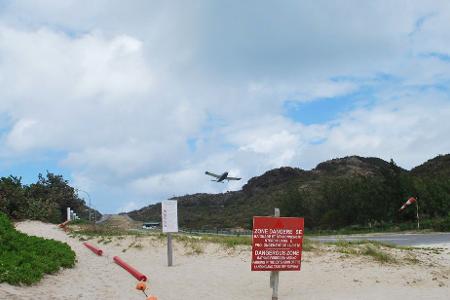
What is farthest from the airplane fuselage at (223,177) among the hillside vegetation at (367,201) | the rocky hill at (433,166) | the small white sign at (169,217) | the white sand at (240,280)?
the rocky hill at (433,166)

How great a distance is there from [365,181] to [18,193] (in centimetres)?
3299

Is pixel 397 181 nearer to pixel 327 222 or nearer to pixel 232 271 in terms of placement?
pixel 327 222

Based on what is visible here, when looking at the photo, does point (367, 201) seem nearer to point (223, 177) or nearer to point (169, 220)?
point (223, 177)

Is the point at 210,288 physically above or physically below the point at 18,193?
below

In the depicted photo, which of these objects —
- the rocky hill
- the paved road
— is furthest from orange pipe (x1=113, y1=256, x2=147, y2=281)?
the rocky hill

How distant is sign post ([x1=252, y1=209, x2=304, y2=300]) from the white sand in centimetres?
155

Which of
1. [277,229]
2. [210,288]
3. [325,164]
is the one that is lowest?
[210,288]

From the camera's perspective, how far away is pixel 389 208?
5216cm

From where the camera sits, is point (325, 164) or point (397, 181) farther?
point (325, 164)

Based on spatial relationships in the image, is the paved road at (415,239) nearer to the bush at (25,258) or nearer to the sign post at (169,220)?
the sign post at (169,220)

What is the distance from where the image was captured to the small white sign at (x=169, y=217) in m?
19.5

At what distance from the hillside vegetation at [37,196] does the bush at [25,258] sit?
2805 centimetres

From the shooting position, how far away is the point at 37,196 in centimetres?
6297

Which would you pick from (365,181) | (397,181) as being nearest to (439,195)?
(397,181)
